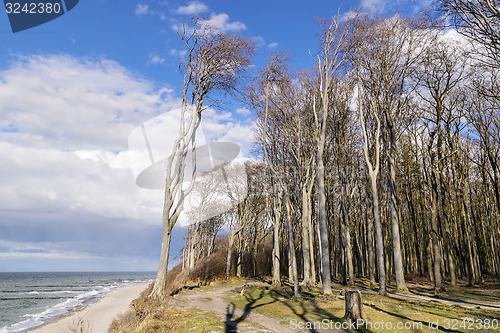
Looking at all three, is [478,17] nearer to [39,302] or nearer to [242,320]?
[242,320]

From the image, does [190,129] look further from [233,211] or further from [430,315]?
[233,211]

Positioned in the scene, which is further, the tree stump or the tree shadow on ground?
the tree stump

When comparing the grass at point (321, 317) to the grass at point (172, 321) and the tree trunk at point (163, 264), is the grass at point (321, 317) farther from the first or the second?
the tree trunk at point (163, 264)

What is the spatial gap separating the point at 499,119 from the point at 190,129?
18.4 metres

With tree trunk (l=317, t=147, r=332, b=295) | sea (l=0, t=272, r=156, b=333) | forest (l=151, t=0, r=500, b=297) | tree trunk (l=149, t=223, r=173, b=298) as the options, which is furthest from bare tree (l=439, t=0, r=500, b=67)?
sea (l=0, t=272, r=156, b=333)

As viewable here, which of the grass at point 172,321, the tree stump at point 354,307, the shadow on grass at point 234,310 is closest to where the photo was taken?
the grass at point 172,321

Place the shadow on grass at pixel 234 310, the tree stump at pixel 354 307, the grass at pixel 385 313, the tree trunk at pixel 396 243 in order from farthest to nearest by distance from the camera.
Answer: the tree trunk at pixel 396 243
the tree stump at pixel 354 307
the shadow on grass at pixel 234 310
the grass at pixel 385 313

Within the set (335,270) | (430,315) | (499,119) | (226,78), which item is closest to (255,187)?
(335,270)

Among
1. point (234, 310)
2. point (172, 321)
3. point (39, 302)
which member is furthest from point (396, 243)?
point (39, 302)

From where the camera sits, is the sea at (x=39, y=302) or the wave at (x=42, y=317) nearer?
the wave at (x=42, y=317)

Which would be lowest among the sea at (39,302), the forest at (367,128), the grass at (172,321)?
the sea at (39,302)

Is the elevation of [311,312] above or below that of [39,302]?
above

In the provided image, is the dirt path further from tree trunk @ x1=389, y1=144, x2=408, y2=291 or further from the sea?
the sea

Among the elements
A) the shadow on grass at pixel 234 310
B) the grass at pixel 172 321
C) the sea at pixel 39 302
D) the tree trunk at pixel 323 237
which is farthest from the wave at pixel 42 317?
the tree trunk at pixel 323 237
